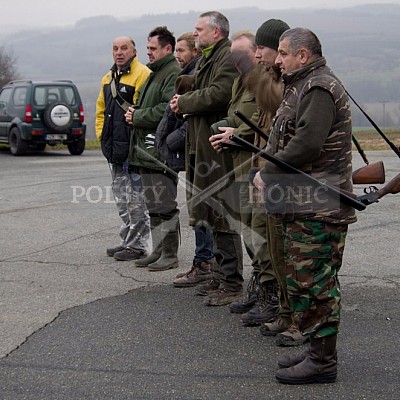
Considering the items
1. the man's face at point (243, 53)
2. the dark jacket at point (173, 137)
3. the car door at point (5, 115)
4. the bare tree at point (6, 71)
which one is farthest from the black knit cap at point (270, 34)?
the bare tree at point (6, 71)

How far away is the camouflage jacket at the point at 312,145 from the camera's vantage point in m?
4.33

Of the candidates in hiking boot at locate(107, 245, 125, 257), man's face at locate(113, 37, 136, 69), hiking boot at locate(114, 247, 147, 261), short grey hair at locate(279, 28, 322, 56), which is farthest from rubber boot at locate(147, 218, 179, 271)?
short grey hair at locate(279, 28, 322, 56)

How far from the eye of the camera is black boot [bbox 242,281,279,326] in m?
5.62

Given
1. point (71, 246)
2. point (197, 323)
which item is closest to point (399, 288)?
point (197, 323)

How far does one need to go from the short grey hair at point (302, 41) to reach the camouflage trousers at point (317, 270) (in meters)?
0.93

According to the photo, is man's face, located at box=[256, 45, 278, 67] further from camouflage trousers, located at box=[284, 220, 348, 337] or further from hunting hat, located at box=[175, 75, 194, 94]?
Answer: camouflage trousers, located at box=[284, 220, 348, 337]

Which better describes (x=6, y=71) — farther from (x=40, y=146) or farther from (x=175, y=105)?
(x=175, y=105)

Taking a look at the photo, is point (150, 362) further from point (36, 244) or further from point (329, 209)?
point (36, 244)

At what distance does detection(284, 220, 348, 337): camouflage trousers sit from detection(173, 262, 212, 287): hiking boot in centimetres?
227

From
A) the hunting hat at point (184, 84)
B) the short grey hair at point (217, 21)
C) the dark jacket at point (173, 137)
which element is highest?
the short grey hair at point (217, 21)

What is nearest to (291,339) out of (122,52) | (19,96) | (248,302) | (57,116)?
(248,302)

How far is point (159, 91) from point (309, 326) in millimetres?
3315

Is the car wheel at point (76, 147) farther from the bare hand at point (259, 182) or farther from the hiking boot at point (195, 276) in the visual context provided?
the bare hand at point (259, 182)

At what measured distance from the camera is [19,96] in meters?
21.2
